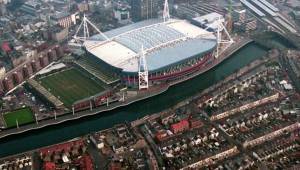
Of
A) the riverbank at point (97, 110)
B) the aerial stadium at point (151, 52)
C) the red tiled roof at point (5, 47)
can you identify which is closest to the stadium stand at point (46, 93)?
the riverbank at point (97, 110)

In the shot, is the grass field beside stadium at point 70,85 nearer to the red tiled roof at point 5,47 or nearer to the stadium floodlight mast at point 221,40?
the red tiled roof at point 5,47

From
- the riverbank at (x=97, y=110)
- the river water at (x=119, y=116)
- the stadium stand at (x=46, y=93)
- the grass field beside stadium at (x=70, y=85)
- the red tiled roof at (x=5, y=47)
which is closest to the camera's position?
the river water at (x=119, y=116)

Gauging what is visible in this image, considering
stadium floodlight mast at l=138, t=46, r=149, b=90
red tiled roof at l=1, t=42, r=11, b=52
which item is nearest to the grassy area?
red tiled roof at l=1, t=42, r=11, b=52

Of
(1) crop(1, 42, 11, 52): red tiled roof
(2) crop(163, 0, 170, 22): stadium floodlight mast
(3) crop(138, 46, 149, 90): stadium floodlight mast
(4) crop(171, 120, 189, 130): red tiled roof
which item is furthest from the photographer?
(2) crop(163, 0, 170, 22): stadium floodlight mast

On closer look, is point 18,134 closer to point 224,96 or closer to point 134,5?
point 224,96

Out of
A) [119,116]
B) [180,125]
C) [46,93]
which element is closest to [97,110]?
[119,116]

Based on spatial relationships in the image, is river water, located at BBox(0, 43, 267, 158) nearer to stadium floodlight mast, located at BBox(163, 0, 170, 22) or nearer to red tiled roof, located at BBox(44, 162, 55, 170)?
red tiled roof, located at BBox(44, 162, 55, 170)

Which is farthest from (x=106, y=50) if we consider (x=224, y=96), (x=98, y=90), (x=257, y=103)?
(x=257, y=103)
